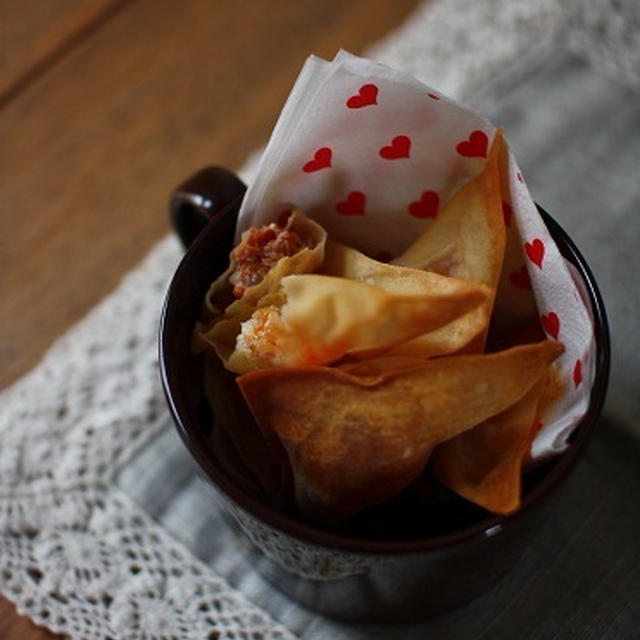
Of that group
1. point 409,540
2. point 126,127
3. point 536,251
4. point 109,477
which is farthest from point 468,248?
point 126,127

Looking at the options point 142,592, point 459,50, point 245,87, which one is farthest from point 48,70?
point 142,592

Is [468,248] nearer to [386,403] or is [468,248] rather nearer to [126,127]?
[386,403]

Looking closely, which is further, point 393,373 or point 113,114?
point 113,114

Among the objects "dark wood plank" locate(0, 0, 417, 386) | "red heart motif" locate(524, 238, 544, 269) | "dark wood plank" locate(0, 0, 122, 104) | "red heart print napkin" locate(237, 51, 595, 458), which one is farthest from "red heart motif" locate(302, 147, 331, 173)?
"dark wood plank" locate(0, 0, 122, 104)

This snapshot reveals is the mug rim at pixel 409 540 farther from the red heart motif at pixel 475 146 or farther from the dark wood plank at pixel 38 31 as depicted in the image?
the dark wood plank at pixel 38 31

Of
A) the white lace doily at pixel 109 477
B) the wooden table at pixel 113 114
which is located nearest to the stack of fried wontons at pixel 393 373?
the white lace doily at pixel 109 477

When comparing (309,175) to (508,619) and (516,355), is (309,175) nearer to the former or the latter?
(516,355)

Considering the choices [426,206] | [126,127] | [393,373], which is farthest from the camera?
[126,127]
